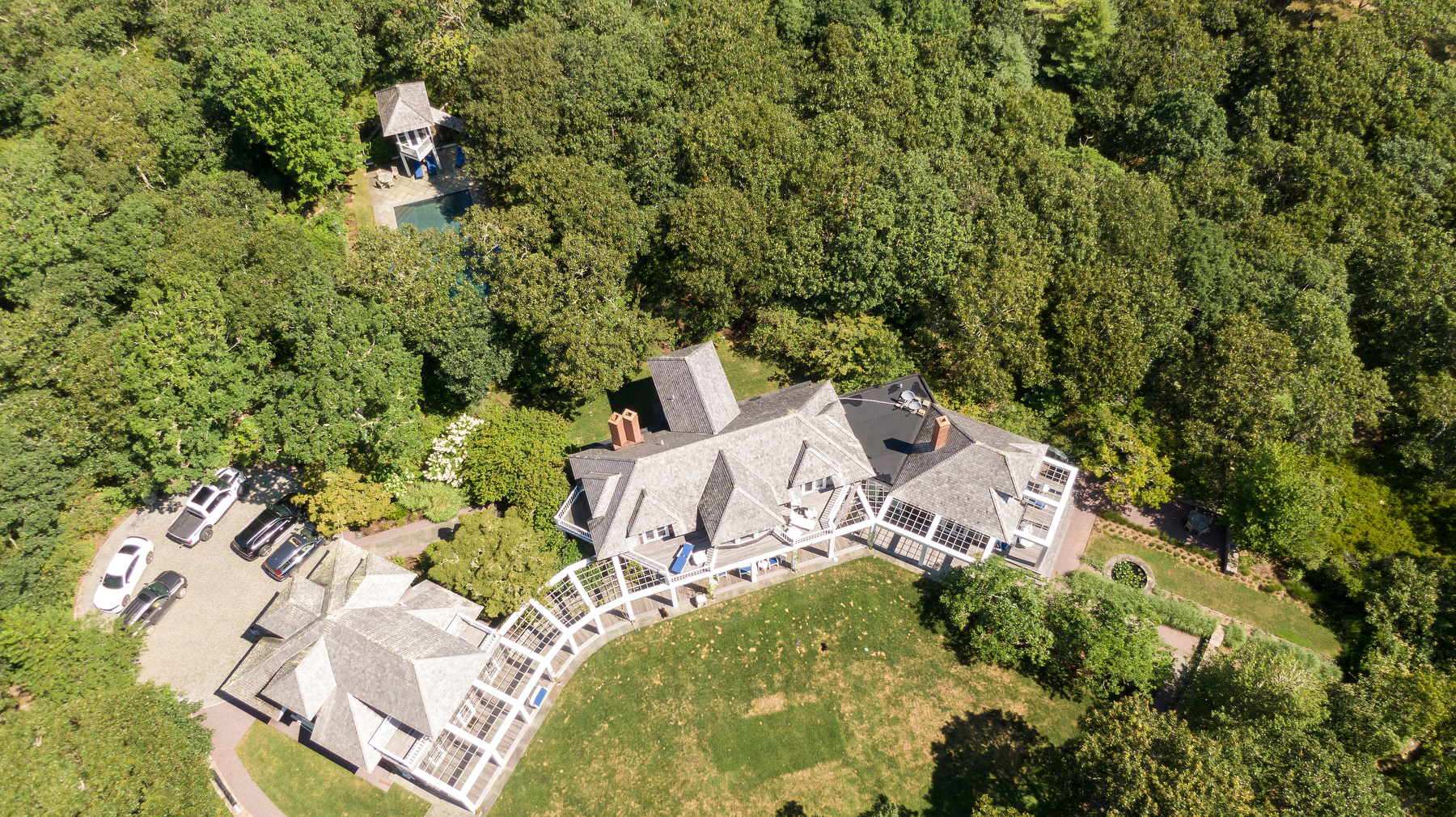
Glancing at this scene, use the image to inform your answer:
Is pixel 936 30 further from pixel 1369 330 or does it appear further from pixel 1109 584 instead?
pixel 1109 584

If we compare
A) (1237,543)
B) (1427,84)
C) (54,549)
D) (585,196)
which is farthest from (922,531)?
(1427,84)

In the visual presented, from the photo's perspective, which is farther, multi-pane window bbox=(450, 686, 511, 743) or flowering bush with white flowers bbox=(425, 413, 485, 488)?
flowering bush with white flowers bbox=(425, 413, 485, 488)

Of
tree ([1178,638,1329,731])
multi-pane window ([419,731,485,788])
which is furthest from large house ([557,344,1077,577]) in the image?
multi-pane window ([419,731,485,788])

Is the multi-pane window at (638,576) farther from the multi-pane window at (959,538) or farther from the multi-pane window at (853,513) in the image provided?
the multi-pane window at (959,538)

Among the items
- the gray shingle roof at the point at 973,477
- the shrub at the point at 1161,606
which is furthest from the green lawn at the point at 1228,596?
the gray shingle roof at the point at 973,477

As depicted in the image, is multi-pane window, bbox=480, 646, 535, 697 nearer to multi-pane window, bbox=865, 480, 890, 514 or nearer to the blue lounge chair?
the blue lounge chair

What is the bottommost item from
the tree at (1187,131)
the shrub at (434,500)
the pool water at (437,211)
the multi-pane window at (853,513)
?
the shrub at (434,500)

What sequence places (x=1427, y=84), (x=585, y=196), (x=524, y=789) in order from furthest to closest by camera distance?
(x=1427, y=84) → (x=585, y=196) → (x=524, y=789)
